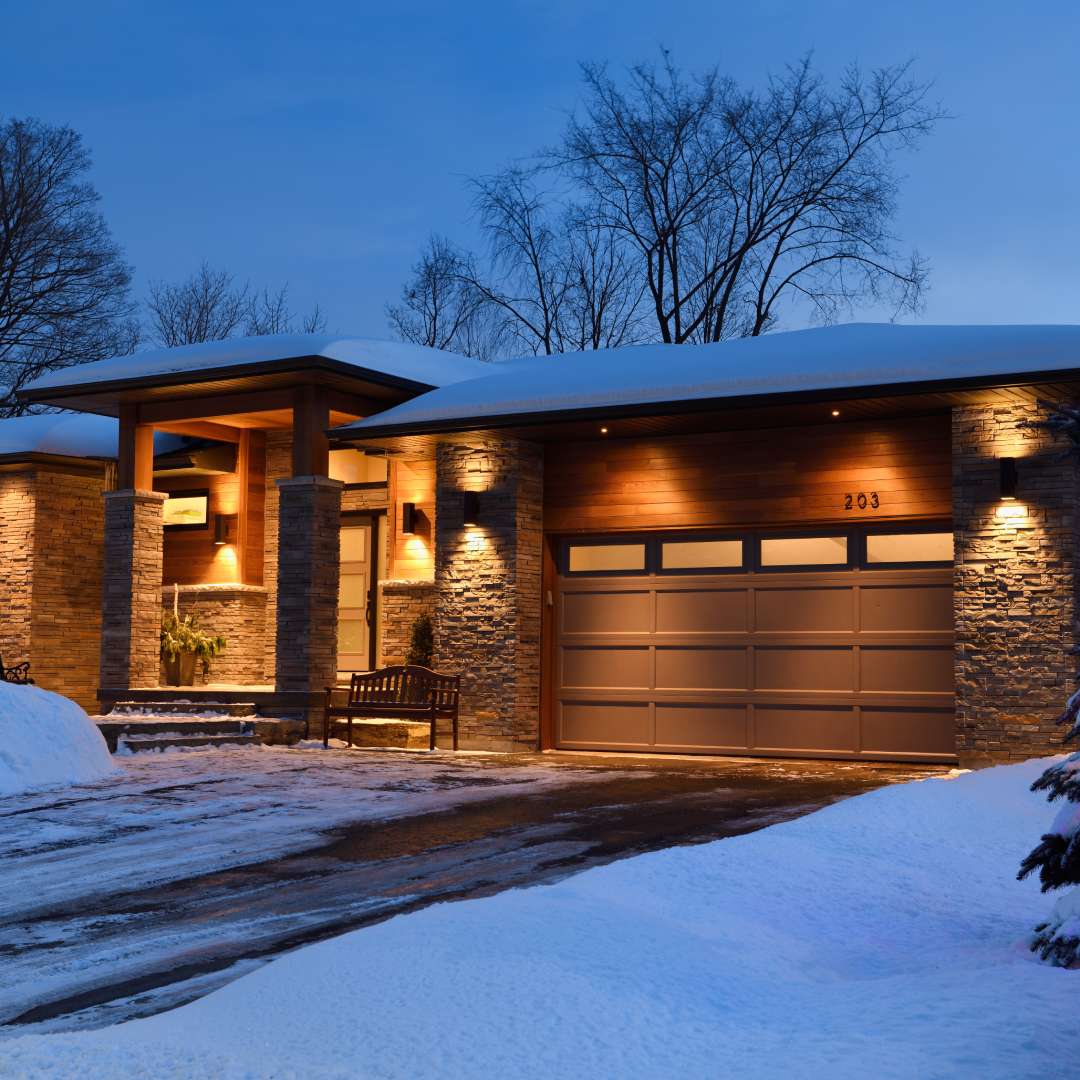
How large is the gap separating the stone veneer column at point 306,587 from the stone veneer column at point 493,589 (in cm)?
131

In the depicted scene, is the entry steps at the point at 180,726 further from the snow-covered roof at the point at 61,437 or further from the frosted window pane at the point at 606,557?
the snow-covered roof at the point at 61,437

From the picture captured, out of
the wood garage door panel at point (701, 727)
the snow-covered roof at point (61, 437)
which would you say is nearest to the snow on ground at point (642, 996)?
the wood garage door panel at point (701, 727)

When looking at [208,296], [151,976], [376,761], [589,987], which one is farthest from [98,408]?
[208,296]

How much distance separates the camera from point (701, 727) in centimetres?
1556

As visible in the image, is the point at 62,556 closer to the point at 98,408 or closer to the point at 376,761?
the point at 98,408

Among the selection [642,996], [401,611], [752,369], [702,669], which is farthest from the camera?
[401,611]

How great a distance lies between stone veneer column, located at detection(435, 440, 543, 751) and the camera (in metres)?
16.2

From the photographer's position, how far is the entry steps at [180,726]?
15.8m

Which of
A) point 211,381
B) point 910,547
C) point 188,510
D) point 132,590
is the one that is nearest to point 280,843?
point 910,547

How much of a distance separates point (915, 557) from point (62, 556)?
487 inches

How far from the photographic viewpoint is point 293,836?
957cm

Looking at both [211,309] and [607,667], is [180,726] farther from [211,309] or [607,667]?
[211,309]

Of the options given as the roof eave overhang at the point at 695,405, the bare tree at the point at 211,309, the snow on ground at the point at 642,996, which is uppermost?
the bare tree at the point at 211,309

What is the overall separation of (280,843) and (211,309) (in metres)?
35.4
